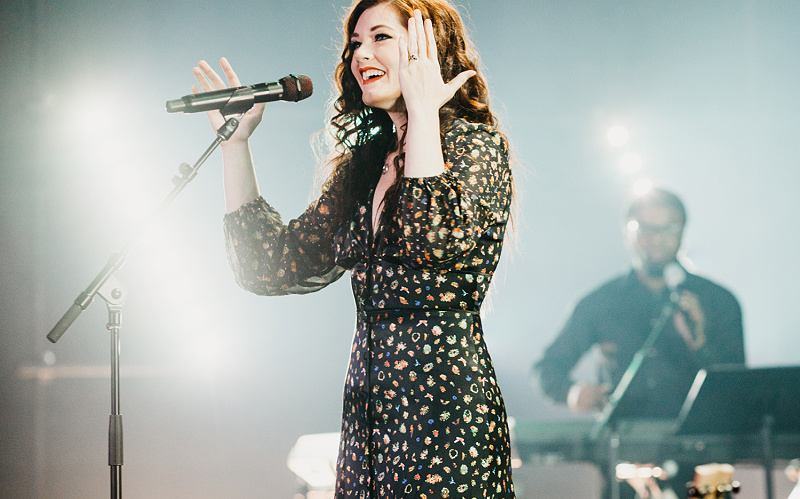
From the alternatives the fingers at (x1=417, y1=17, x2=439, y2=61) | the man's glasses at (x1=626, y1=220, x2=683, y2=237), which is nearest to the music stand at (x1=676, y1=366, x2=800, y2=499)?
the man's glasses at (x1=626, y1=220, x2=683, y2=237)

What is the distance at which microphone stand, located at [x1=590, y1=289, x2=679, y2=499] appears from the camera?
284 centimetres

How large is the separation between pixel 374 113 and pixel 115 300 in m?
0.62

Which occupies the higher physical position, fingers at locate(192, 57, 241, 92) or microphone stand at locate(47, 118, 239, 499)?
fingers at locate(192, 57, 241, 92)

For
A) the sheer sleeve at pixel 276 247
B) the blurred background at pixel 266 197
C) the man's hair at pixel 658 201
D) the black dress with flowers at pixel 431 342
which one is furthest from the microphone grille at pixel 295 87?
the man's hair at pixel 658 201

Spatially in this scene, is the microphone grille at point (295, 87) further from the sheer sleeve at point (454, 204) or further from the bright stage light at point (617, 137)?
the bright stage light at point (617, 137)

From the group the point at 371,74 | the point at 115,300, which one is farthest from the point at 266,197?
the point at 371,74

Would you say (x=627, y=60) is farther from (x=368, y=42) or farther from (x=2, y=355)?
(x=2, y=355)

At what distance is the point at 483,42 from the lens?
10.0ft

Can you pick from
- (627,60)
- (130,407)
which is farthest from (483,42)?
(130,407)

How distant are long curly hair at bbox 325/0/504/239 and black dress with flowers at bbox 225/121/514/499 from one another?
11cm

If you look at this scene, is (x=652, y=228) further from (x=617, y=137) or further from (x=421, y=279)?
(x=421, y=279)

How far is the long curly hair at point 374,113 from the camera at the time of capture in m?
1.18

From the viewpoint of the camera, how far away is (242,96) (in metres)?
1.27

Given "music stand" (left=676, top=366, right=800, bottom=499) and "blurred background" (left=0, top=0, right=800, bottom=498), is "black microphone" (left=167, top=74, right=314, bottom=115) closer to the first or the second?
"blurred background" (left=0, top=0, right=800, bottom=498)
